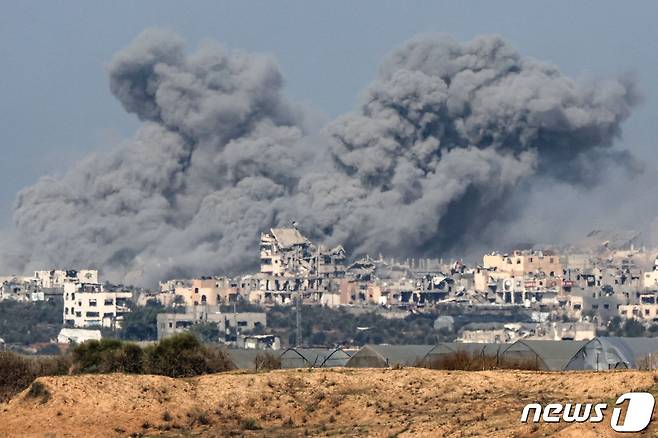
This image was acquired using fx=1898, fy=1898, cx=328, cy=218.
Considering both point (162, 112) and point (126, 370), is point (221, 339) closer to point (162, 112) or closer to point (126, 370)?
point (162, 112)

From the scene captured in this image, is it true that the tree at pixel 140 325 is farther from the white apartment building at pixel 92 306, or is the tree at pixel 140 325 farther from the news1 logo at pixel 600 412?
the news1 logo at pixel 600 412

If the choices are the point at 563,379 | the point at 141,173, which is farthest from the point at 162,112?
the point at 563,379

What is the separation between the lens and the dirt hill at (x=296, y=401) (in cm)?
3080

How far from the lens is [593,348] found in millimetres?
41812

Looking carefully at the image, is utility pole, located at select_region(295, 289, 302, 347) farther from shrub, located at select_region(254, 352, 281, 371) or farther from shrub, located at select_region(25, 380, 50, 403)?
shrub, located at select_region(25, 380, 50, 403)

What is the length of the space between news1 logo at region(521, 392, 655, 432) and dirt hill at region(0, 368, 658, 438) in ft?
1.69

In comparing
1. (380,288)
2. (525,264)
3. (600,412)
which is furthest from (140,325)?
(600,412)

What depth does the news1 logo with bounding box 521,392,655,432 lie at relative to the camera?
2755 cm

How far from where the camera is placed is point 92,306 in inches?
4510

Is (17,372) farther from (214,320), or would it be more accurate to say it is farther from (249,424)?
(214,320)

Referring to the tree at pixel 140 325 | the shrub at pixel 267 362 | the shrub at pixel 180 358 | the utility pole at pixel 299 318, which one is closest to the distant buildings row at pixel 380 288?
the utility pole at pixel 299 318

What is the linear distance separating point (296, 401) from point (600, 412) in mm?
6529

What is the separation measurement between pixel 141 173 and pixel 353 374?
9782cm

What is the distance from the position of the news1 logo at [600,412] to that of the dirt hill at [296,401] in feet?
1.69
